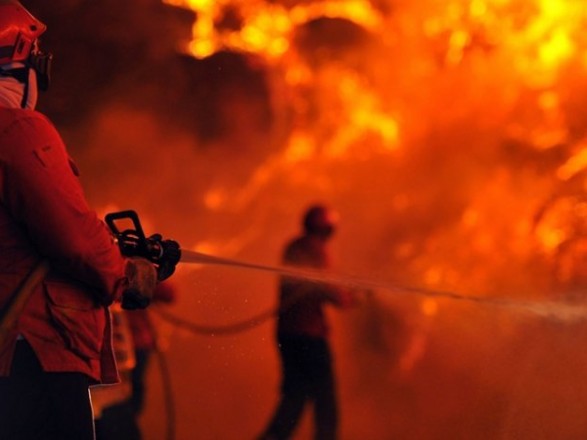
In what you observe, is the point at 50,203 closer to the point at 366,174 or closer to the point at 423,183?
the point at 423,183

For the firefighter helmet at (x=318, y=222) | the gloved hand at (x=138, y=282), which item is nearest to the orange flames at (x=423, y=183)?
the firefighter helmet at (x=318, y=222)

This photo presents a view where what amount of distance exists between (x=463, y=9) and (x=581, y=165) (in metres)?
1.73

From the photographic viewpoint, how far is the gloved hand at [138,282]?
337cm

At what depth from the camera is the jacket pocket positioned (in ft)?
→ 10.3

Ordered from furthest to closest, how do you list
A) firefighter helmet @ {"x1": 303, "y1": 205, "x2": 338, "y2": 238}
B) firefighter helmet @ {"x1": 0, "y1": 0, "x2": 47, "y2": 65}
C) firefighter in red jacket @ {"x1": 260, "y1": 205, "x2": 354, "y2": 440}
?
firefighter helmet @ {"x1": 303, "y1": 205, "x2": 338, "y2": 238} < firefighter in red jacket @ {"x1": 260, "y1": 205, "x2": 354, "y2": 440} < firefighter helmet @ {"x1": 0, "y1": 0, "x2": 47, "y2": 65}

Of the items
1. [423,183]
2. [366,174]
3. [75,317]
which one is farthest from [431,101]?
[75,317]

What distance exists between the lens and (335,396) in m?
6.72

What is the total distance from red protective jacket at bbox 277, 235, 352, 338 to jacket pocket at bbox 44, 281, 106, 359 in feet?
11.5

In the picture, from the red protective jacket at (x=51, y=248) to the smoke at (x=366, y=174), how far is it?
200 inches

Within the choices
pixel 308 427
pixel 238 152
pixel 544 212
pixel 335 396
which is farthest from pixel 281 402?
pixel 238 152

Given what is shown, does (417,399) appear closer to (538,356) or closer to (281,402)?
(538,356)

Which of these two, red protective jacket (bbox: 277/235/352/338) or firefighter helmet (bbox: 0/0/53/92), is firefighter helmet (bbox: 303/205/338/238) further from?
firefighter helmet (bbox: 0/0/53/92)

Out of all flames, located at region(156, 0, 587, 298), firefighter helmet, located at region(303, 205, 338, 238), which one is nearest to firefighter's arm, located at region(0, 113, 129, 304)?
firefighter helmet, located at region(303, 205, 338, 238)

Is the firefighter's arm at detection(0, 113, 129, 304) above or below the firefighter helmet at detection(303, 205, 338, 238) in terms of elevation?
below
